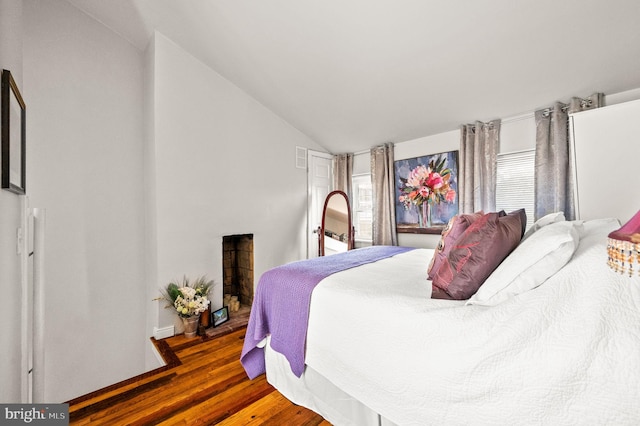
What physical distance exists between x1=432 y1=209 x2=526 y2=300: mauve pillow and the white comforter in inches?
4.6

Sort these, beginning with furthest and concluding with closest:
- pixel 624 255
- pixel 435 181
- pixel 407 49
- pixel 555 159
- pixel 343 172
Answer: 1. pixel 343 172
2. pixel 435 181
3. pixel 555 159
4. pixel 407 49
5. pixel 624 255

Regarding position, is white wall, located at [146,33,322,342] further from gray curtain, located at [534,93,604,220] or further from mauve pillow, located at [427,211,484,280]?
gray curtain, located at [534,93,604,220]

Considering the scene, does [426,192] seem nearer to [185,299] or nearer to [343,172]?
[343,172]

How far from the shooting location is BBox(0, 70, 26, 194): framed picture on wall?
3.99 feet

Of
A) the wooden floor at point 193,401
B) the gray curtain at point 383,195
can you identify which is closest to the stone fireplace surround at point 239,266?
the wooden floor at point 193,401

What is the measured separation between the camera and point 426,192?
11.7 feet

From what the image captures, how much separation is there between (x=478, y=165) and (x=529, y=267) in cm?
230

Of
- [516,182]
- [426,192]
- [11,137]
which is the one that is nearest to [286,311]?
[11,137]

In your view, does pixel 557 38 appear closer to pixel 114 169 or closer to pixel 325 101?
pixel 325 101

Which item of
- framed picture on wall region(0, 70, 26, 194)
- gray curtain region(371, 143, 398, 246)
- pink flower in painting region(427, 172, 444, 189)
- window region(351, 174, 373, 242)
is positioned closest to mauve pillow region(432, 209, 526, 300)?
framed picture on wall region(0, 70, 26, 194)

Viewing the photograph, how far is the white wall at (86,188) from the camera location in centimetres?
249

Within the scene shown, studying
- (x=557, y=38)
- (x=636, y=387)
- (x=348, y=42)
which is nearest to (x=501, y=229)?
(x=636, y=387)

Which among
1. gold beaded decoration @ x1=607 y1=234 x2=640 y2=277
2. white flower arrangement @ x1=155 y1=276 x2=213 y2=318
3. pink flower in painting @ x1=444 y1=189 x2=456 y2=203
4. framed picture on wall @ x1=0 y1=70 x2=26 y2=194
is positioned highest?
framed picture on wall @ x1=0 y1=70 x2=26 y2=194

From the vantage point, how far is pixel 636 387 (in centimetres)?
75
